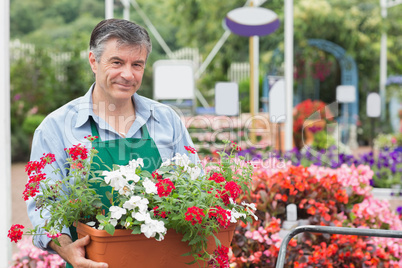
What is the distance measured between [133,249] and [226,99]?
4.53m

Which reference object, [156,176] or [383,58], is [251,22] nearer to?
[383,58]

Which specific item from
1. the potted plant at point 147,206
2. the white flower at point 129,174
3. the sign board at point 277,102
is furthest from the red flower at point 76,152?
the sign board at point 277,102

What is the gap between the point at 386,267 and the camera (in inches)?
103

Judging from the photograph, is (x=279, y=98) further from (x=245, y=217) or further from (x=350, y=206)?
(x=245, y=217)

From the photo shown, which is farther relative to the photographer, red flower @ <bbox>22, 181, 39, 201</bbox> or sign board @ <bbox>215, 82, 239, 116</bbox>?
sign board @ <bbox>215, 82, 239, 116</bbox>

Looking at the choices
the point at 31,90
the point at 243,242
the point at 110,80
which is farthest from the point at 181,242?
the point at 31,90

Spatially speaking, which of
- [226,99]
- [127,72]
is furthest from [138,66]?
[226,99]

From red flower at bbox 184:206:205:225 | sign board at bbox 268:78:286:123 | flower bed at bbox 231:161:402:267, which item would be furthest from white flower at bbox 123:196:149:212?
sign board at bbox 268:78:286:123

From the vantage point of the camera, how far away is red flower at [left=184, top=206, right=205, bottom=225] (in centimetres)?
115

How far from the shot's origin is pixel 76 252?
122cm

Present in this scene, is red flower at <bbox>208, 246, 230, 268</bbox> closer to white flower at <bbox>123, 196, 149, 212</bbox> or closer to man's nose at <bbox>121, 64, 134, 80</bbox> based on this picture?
white flower at <bbox>123, 196, 149, 212</bbox>

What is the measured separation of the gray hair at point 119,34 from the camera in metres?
1.46

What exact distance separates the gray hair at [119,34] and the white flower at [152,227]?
1.86ft

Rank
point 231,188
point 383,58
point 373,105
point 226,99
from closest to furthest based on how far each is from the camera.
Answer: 1. point 231,188
2. point 226,99
3. point 373,105
4. point 383,58
